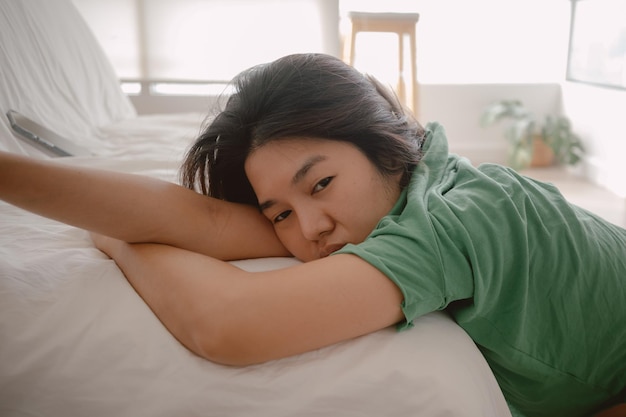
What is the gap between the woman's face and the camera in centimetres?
75

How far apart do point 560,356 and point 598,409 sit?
16cm

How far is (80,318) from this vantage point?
62 centimetres

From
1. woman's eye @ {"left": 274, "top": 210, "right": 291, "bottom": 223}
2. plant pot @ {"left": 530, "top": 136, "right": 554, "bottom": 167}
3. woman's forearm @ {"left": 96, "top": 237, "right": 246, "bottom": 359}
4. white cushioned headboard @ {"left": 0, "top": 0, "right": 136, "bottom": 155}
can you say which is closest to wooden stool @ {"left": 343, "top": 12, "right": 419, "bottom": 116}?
plant pot @ {"left": 530, "top": 136, "right": 554, "bottom": 167}

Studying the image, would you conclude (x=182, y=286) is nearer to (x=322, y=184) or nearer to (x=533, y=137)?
(x=322, y=184)

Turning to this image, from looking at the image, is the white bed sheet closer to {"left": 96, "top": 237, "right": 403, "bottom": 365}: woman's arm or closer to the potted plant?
{"left": 96, "top": 237, "right": 403, "bottom": 365}: woman's arm

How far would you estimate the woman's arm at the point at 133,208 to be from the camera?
2.11ft

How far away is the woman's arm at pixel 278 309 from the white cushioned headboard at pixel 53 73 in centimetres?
73

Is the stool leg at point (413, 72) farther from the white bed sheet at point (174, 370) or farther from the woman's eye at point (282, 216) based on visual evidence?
the white bed sheet at point (174, 370)

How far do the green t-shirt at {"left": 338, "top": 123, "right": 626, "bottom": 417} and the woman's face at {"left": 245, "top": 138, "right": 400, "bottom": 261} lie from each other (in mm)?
56

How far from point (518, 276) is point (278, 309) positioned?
0.96 ft

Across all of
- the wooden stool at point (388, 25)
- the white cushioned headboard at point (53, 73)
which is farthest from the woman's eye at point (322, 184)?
the wooden stool at point (388, 25)

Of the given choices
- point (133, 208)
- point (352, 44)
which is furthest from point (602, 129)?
point (133, 208)

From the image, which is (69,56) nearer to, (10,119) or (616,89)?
(10,119)

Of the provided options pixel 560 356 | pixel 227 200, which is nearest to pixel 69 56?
pixel 227 200
